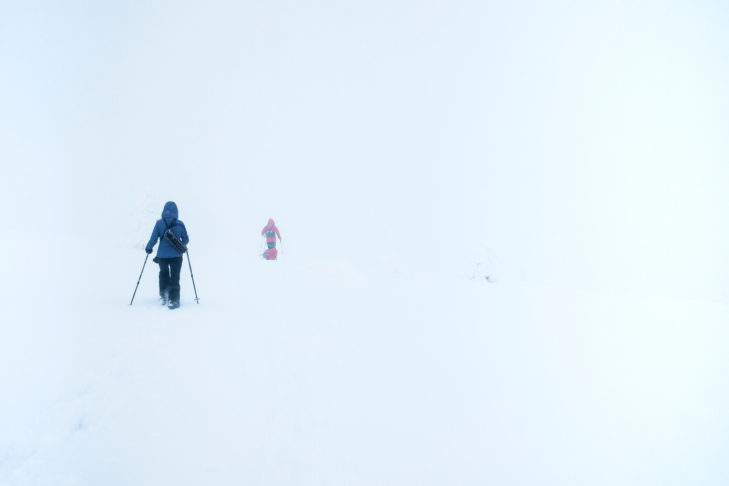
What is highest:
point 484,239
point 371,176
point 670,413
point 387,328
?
point 371,176

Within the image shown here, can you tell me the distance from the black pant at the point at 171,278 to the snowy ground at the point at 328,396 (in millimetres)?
461

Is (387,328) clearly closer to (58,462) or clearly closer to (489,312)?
(489,312)

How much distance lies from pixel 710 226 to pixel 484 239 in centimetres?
16469

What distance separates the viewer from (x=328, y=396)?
235 inches

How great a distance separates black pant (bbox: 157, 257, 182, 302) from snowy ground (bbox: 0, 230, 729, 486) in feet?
1.51

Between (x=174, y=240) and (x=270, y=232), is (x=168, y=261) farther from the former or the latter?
(x=270, y=232)

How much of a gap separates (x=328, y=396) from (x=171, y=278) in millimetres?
6008

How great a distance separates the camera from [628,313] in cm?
1633

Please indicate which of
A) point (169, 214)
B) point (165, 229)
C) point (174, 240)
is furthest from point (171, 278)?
point (169, 214)

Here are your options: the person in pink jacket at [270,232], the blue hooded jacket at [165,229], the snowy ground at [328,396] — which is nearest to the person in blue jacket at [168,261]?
the blue hooded jacket at [165,229]

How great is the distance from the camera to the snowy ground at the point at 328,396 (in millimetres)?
4254

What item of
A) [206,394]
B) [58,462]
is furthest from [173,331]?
[58,462]

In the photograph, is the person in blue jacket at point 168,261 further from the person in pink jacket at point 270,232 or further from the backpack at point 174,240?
the person in pink jacket at point 270,232

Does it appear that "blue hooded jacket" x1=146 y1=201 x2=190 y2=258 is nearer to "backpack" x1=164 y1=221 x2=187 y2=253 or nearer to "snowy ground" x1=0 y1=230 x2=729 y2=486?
"backpack" x1=164 y1=221 x2=187 y2=253
